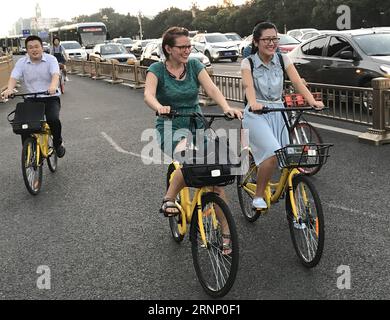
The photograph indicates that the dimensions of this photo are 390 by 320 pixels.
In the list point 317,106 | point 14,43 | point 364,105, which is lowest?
point 364,105

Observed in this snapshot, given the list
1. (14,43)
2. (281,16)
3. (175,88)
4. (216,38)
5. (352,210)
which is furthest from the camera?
(14,43)

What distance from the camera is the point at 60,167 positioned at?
8.00 m

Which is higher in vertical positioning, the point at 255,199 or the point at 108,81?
the point at 108,81

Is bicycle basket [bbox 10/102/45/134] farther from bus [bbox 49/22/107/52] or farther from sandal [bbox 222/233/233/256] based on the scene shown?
bus [bbox 49/22/107/52]

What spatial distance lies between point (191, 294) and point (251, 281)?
1.52ft

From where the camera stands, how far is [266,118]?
179 inches

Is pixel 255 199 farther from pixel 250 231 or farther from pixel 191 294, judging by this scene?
Result: pixel 191 294

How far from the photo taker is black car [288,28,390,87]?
10.3m

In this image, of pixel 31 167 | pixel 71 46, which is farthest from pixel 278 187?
pixel 71 46

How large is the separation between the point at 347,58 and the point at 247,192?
6.70 metres

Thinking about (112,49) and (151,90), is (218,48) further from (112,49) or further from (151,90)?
(151,90)

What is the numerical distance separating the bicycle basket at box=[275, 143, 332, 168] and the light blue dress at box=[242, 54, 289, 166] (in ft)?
1.34
